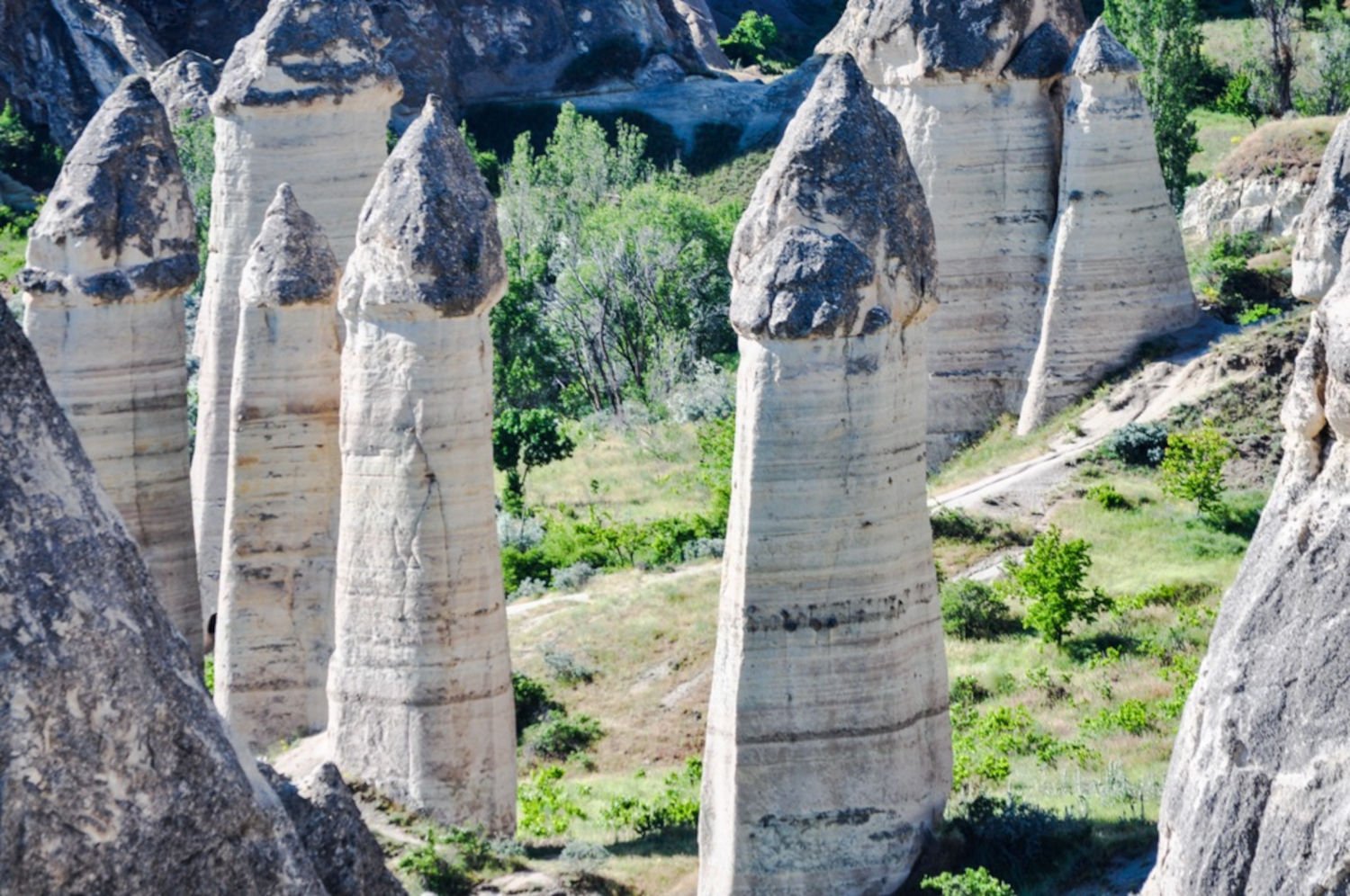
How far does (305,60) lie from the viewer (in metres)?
25.9

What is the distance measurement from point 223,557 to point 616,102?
1791 inches

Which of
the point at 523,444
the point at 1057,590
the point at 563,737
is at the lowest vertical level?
the point at 563,737

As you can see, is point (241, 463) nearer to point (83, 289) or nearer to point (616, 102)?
point (83, 289)

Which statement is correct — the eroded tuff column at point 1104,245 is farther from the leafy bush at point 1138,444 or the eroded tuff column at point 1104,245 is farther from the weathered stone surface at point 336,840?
the weathered stone surface at point 336,840

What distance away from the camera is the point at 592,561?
32.5 meters

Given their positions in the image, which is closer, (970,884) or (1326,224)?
(970,884)

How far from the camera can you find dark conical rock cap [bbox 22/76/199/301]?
23812 millimetres

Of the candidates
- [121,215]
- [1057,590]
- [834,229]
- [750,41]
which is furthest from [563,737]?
[750,41]

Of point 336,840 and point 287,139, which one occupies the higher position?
point 287,139

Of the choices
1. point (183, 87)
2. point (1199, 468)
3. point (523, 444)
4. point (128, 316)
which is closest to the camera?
point (128, 316)

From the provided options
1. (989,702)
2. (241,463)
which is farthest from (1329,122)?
(241,463)

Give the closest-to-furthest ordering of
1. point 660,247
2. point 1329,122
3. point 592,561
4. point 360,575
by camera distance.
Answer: point 360,575 → point 592,561 → point 1329,122 → point 660,247

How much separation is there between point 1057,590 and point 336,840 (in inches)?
549

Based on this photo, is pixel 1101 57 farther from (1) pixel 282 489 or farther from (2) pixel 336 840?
Answer: (2) pixel 336 840
